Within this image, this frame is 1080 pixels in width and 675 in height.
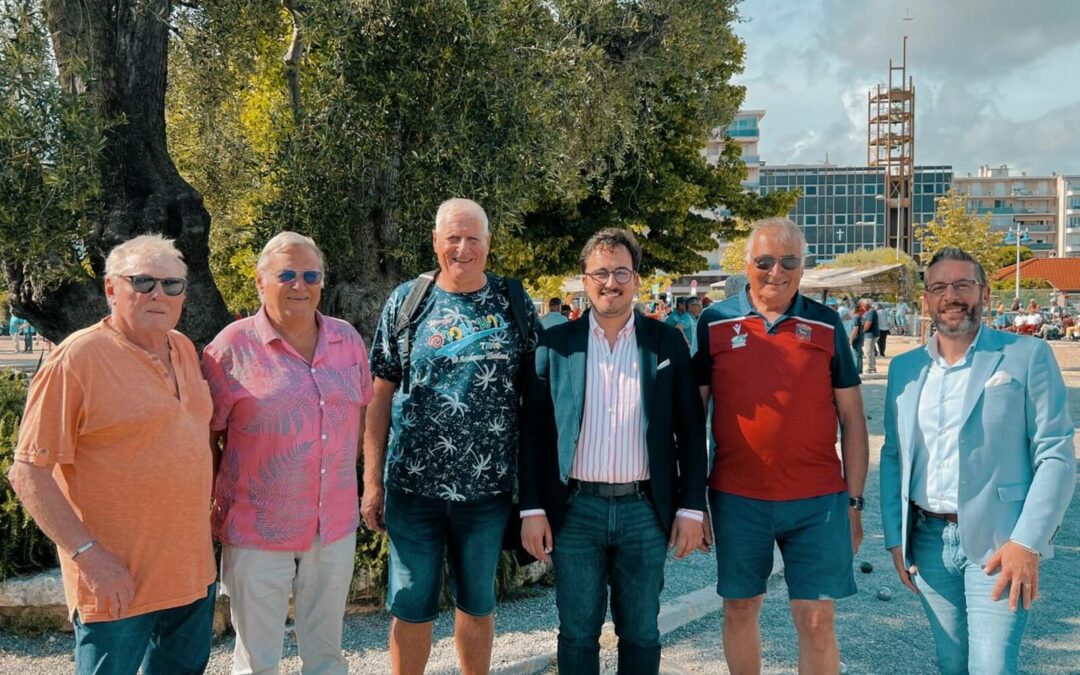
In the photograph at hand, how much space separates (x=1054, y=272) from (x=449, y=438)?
83530mm

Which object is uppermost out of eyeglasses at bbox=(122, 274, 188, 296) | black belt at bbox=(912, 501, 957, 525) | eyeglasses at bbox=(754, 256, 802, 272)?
eyeglasses at bbox=(754, 256, 802, 272)

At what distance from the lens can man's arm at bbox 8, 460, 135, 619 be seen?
257 centimetres

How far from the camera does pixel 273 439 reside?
10.1 ft

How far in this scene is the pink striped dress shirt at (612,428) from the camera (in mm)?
3270

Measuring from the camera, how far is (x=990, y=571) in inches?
113

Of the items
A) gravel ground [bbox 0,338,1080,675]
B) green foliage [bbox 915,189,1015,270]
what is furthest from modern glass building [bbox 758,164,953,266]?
gravel ground [bbox 0,338,1080,675]

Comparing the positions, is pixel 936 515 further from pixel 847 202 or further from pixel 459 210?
pixel 847 202

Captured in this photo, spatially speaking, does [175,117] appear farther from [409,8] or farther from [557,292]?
[557,292]

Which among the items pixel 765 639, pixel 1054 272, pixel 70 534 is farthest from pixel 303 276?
pixel 1054 272

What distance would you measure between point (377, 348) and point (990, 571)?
249cm

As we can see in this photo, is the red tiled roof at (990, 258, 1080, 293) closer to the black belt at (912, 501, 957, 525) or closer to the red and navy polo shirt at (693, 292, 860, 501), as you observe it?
the red and navy polo shirt at (693, 292, 860, 501)

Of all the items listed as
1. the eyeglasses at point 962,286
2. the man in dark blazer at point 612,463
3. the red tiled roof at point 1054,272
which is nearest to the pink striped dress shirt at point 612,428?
the man in dark blazer at point 612,463

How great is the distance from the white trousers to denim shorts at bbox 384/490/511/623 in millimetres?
233

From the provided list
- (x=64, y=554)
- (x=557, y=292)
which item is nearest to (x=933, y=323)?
(x=64, y=554)
